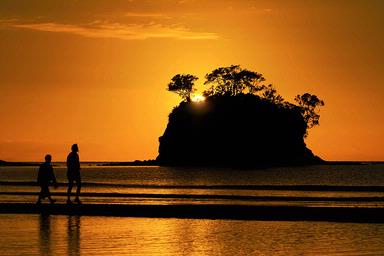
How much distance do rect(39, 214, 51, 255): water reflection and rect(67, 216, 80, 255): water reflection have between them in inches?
18.4

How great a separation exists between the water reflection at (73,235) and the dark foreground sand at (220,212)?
1784mm

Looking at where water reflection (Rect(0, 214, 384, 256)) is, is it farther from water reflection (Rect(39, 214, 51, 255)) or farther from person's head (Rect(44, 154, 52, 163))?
person's head (Rect(44, 154, 52, 163))

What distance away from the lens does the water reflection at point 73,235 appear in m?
19.0

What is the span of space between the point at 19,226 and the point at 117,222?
10.5ft

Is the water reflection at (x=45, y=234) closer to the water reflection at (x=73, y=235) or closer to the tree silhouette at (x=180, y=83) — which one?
the water reflection at (x=73, y=235)

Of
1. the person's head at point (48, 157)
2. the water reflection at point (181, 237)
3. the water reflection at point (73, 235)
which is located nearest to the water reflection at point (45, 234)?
the water reflection at point (181, 237)

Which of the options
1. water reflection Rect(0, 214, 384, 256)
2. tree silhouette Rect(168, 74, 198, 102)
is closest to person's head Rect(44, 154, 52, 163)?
water reflection Rect(0, 214, 384, 256)

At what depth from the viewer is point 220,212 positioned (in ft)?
95.2

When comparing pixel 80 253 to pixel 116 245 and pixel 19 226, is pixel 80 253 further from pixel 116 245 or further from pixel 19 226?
pixel 19 226

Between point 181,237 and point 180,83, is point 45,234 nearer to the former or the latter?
point 181,237

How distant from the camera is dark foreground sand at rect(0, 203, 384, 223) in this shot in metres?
27.5

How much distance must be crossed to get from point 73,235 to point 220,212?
773cm

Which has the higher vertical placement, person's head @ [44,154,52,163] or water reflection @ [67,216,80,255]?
person's head @ [44,154,52,163]

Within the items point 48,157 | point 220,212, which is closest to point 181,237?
point 220,212
